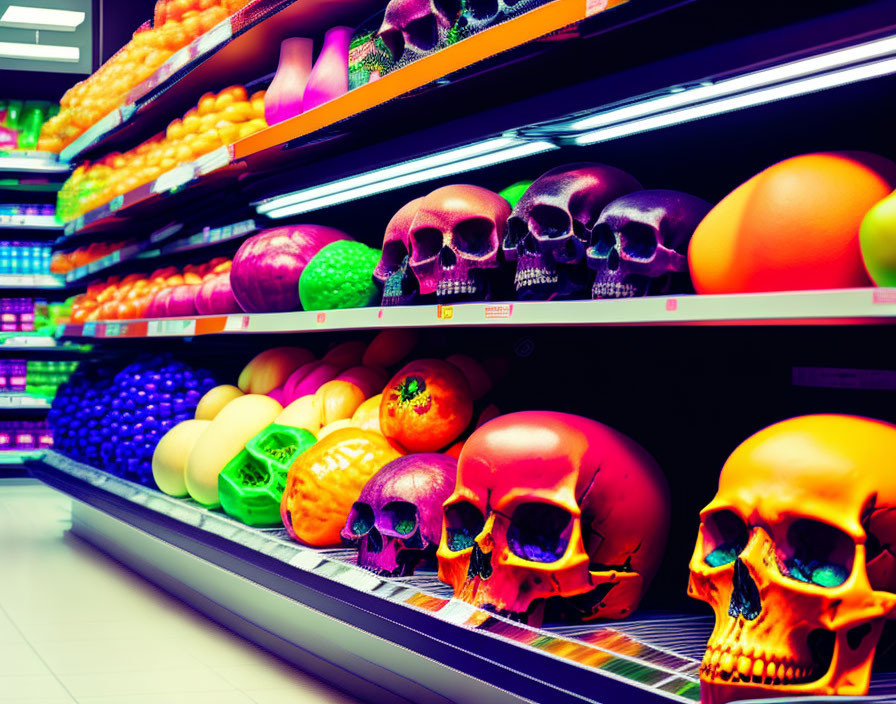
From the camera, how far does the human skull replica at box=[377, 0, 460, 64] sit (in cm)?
246

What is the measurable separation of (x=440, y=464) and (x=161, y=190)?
2421mm

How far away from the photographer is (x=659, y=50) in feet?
6.78

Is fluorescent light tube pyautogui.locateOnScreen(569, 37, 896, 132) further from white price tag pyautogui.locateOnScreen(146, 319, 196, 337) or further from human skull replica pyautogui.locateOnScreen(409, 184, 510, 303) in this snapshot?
white price tag pyautogui.locateOnScreen(146, 319, 196, 337)

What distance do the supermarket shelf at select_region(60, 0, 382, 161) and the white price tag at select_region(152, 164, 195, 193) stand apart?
440mm

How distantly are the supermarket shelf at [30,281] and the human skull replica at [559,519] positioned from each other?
651cm

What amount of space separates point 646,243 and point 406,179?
3.94 ft

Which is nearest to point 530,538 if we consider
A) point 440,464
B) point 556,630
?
point 556,630

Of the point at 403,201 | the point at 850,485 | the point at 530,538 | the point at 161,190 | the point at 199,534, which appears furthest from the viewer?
the point at 161,190

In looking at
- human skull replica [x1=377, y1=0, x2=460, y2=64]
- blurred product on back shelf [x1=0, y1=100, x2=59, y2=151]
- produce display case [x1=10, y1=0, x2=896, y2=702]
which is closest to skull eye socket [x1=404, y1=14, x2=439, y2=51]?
human skull replica [x1=377, y1=0, x2=460, y2=64]

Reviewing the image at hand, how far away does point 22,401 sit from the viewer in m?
7.68

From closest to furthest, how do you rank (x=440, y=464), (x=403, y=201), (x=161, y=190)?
(x=440, y=464) < (x=403, y=201) < (x=161, y=190)

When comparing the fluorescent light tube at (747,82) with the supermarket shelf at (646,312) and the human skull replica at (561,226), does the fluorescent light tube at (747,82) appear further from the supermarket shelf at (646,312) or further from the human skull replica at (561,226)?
the supermarket shelf at (646,312)

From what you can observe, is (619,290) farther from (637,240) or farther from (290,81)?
(290,81)

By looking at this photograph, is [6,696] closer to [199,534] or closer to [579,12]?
[199,534]
